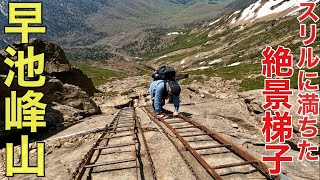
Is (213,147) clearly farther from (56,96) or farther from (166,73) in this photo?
(56,96)

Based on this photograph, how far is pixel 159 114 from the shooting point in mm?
16984

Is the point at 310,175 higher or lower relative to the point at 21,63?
lower

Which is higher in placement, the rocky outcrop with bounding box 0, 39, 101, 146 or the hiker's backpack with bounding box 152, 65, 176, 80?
the hiker's backpack with bounding box 152, 65, 176, 80

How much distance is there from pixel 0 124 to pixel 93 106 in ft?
34.9

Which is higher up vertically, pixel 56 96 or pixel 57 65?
pixel 57 65

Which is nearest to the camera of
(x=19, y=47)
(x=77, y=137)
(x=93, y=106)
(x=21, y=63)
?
(x=77, y=137)

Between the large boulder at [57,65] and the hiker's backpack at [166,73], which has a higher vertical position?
the large boulder at [57,65]

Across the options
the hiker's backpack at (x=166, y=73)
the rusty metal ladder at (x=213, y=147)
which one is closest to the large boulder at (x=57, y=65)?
the hiker's backpack at (x=166, y=73)

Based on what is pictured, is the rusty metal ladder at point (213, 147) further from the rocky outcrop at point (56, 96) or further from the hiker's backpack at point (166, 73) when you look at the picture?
the rocky outcrop at point (56, 96)

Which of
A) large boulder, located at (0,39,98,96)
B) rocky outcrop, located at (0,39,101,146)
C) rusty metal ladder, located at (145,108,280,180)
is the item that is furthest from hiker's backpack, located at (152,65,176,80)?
large boulder, located at (0,39,98,96)

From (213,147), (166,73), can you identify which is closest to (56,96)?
(166,73)

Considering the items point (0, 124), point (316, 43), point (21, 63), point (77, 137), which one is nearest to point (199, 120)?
point (77, 137)

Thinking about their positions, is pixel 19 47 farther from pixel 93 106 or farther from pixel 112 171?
pixel 112 171

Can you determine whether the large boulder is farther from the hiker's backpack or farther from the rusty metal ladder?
the rusty metal ladder
